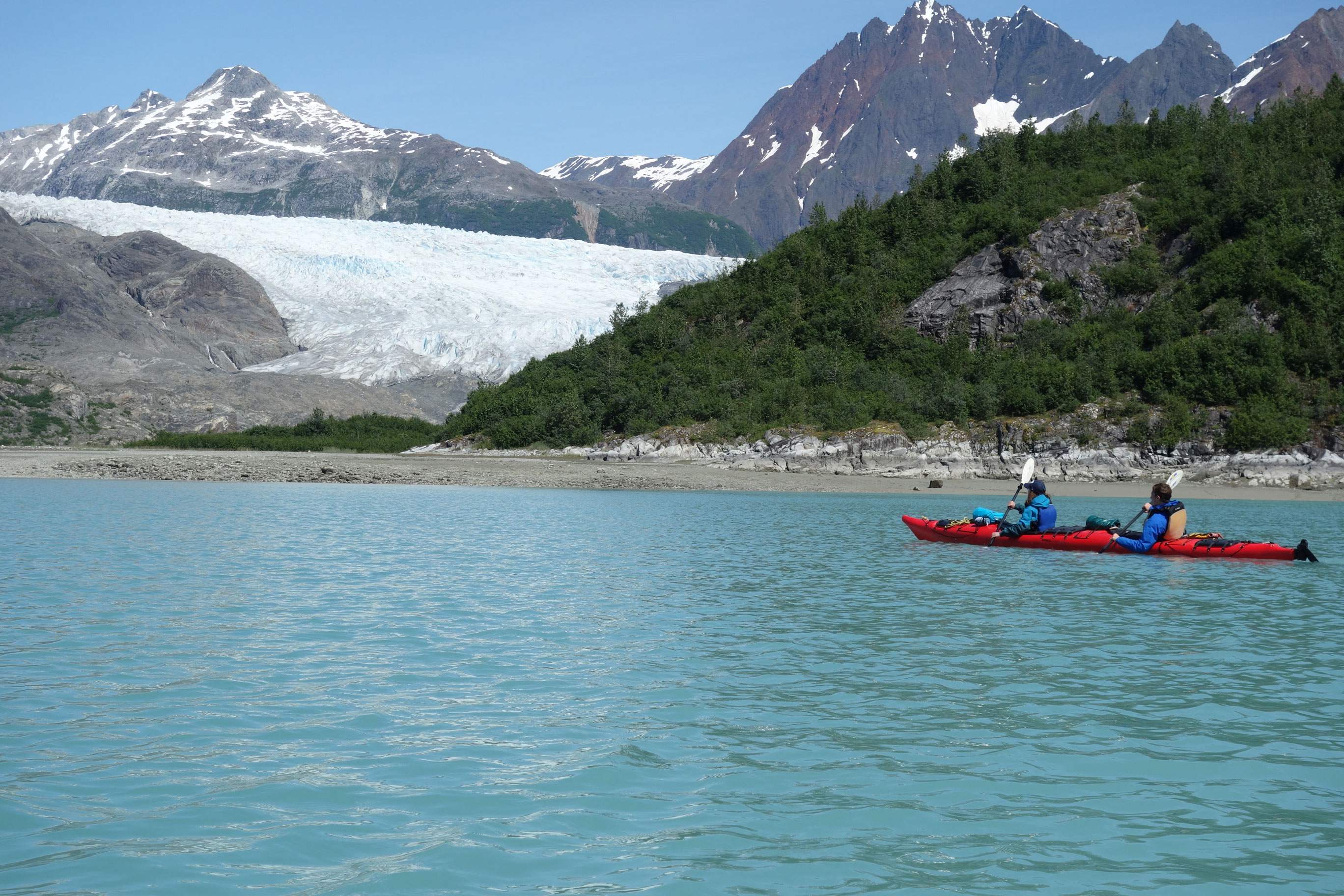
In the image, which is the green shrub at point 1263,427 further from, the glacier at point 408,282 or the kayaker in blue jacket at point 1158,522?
the glacier at point 408,282

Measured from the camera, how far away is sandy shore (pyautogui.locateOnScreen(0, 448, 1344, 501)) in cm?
4519

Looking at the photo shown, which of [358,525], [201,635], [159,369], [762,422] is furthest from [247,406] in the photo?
[201,635]

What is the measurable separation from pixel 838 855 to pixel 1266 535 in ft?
88.0

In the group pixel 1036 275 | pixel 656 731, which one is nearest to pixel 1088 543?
pixel 656 731

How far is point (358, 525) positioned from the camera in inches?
1059

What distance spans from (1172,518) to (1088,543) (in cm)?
201

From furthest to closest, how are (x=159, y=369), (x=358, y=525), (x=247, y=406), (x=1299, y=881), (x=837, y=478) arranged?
1. (x=159, y=369)
2. (x=247, y=406)
3. (x=837, y=478)
4. (x=358, y=525)
5. (x=1299, y=881)

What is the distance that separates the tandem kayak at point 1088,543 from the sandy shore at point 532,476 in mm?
17855

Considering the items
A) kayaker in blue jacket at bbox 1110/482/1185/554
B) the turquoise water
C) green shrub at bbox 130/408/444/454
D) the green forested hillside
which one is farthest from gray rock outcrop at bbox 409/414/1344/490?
the turquoise water

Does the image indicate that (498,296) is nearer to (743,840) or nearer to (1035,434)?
(1035,434)

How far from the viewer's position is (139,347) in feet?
315

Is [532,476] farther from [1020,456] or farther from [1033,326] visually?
[1033,326]

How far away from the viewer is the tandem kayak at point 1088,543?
21.8 m

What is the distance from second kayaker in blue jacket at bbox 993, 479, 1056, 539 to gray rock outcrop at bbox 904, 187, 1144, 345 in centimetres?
3911
